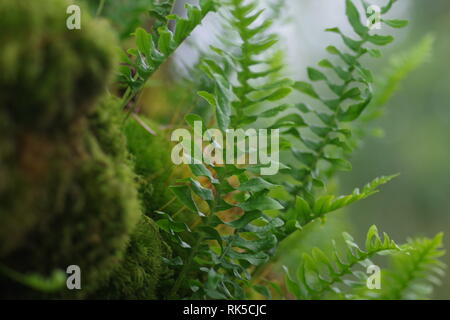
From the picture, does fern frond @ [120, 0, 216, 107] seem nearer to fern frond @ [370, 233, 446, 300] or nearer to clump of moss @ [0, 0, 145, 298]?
clump of moss @ [0, 0, 145, 298]

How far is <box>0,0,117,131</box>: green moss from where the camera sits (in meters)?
0.49

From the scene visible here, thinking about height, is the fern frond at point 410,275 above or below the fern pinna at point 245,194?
below

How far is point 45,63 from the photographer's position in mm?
504

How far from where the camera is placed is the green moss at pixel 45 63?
49cm

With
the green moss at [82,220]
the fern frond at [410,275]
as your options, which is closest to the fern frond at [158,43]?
the green moss at [82,220]

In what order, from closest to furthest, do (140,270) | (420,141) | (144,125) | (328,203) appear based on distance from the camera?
1. (140,270)
2. (328,203)
3. (144,125)
4. (420,141)

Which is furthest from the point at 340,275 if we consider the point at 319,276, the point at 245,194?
the point at 245,194

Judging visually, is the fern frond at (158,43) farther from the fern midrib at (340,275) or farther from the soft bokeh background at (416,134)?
the soft bokeh background at (416,134)

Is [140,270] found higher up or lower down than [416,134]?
lower down

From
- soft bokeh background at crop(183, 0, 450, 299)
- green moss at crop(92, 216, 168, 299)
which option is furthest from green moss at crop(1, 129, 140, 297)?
soft bokeh background at crop(183, 0, 450, 299)

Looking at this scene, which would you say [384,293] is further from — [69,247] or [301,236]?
[69,247]

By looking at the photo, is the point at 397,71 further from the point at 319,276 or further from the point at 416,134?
the point at 416,134

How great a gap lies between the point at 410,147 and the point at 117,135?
4.19 metres
